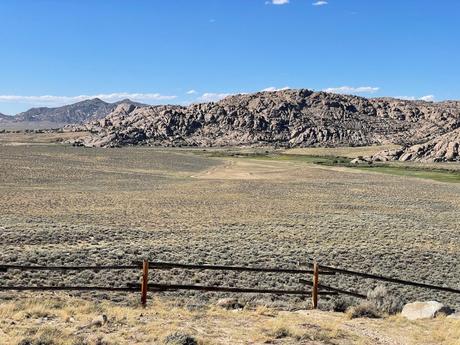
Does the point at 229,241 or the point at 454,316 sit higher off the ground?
the point at 454,316

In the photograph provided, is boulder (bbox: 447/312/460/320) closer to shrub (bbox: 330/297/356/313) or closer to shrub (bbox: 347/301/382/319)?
shrub (bbox: 347/301/382/319)

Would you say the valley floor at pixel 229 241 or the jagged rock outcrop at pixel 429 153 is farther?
the jagged rock outcrop at pixel 429 153

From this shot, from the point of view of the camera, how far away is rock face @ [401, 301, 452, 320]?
13.1 m

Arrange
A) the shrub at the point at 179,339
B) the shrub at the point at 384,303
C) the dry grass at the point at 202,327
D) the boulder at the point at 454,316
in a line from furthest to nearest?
the shrub at the point at 384,303, the boulder at the point at 454,316, the dry grass at the point at 202,327, the shrub at the point at 179,339

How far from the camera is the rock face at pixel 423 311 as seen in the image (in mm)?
13133

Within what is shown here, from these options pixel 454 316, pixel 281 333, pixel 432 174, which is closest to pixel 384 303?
pixel 454 316

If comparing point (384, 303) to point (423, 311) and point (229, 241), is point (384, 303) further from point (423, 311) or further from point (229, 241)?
point (229, 241)

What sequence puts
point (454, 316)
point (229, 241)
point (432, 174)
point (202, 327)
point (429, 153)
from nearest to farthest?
1. point (202, 327)
2. point (454, 316)
3. point (229, 241)
4. point (432, 174)
5. point (429, 153)

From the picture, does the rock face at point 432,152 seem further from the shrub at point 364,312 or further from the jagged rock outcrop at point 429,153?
the shrub at point 364,312

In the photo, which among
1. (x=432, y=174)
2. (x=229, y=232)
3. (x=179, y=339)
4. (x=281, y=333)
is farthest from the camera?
(x=432, y=174)

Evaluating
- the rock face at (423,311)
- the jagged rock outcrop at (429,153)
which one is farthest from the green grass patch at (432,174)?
the rock face at (423,311)

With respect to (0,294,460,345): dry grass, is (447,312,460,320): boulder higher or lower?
lower

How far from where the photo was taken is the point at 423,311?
13312 millimetres

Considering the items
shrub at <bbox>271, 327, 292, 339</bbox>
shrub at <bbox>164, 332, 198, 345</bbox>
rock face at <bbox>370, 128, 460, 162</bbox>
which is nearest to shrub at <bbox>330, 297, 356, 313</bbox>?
shrub at <bbox>271, 327, 292, 339</bbox>
